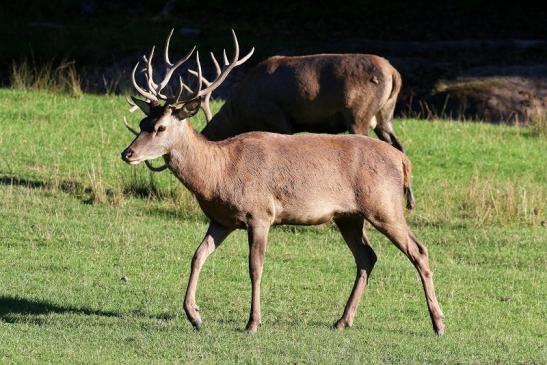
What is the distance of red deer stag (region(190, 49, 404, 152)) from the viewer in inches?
627

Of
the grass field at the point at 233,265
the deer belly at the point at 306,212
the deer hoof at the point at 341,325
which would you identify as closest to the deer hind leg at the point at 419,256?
the grass field at the point at 233,265

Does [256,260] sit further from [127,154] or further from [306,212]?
[127,154]

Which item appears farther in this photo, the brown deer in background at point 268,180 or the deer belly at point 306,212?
the deer belly at point 306,212

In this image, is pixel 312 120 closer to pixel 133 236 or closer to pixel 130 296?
pixel 133 236

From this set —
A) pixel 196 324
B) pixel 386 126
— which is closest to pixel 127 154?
pixel 196 324

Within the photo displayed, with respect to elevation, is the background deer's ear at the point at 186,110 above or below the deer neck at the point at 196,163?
above

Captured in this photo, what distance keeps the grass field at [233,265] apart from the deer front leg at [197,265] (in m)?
0.14

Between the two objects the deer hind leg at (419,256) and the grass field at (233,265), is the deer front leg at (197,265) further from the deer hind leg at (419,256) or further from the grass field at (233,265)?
the deer hind leg at (419,256)

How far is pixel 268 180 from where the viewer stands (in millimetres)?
10258

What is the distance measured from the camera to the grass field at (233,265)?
9570mm

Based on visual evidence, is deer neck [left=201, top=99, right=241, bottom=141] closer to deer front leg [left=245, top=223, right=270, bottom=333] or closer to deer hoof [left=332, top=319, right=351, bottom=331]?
deer hoof [left=332, top=319, right=351, bottom=331]

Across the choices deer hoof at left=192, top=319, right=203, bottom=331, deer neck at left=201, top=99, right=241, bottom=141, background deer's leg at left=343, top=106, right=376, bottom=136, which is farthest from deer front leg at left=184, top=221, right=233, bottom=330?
deer neck at left=201, top=99, right=241, bottom=141

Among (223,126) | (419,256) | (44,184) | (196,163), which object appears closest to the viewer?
(196,163)

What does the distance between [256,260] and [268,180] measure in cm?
60
